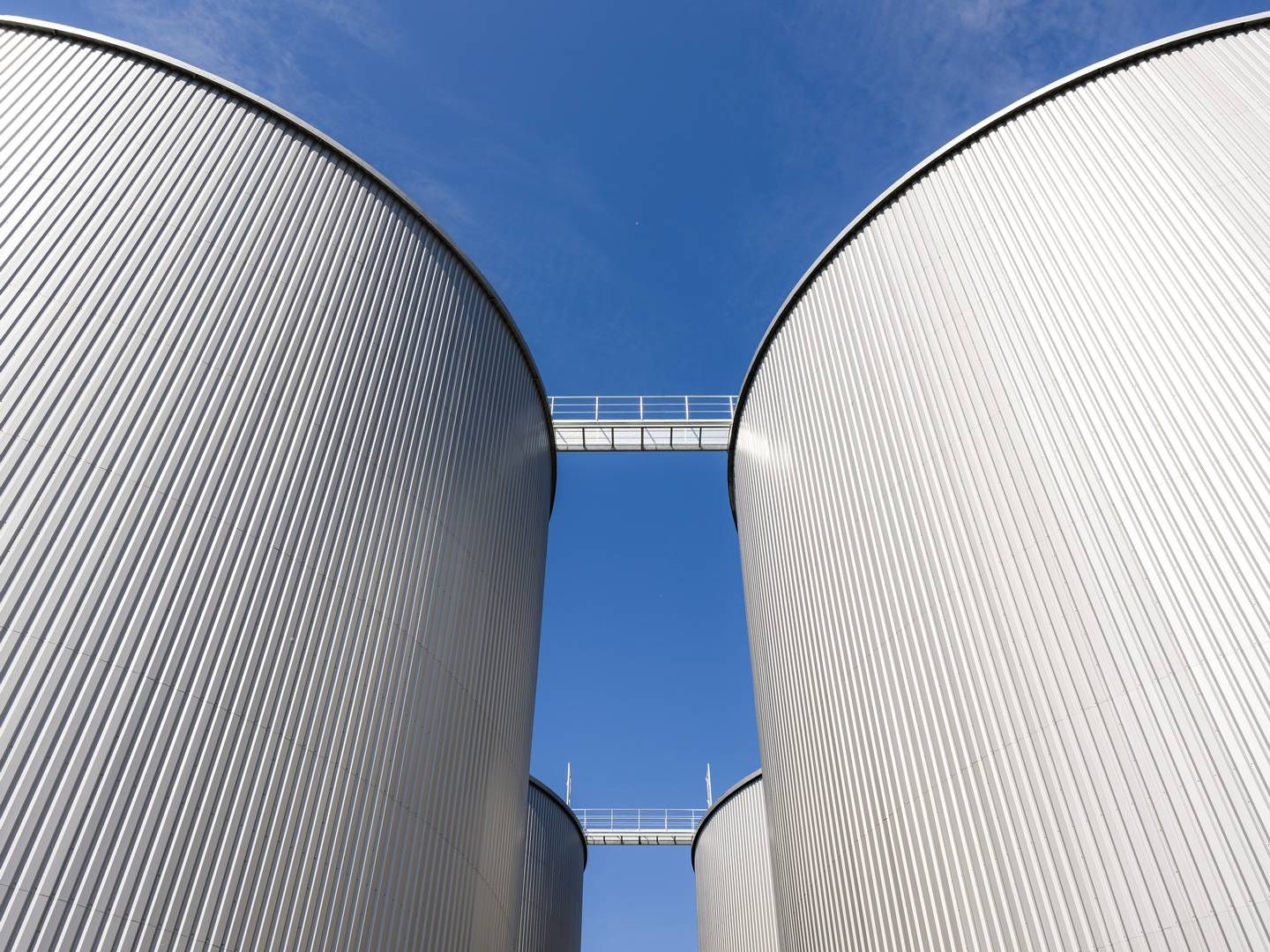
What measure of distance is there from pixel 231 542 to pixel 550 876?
764 inches

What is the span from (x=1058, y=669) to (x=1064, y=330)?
444cm

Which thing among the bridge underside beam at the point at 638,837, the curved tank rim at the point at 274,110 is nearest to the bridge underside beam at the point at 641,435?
the curved tank rim at the point at 274,110

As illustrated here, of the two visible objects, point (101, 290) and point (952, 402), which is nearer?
point (101, 290)

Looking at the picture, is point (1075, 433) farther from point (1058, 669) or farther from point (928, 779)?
point (928, 779)

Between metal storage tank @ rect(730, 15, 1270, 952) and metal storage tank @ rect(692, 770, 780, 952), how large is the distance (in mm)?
10660

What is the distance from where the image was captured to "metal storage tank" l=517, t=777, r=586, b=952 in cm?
2453

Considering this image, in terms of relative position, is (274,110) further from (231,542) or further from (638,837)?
(638,837)

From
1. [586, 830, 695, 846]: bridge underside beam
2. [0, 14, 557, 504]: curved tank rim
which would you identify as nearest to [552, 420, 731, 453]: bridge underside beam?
[0, 14, 557, 504]: curved tank rim

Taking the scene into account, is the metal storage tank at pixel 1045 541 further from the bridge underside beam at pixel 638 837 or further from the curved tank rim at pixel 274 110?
the bridge underside beam at pixel 638 837

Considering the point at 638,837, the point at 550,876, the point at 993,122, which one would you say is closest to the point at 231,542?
the point at 993,122

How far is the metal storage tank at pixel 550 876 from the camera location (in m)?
24.5

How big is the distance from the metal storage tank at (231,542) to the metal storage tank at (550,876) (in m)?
9.52

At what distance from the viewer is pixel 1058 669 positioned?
9.96m

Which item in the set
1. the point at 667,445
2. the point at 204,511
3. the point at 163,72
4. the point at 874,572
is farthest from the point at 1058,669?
the point at 667,445
